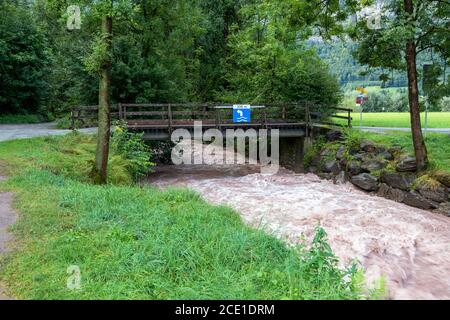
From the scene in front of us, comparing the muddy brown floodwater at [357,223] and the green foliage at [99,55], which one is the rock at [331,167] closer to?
the muddy brown floodwater at [357,223]

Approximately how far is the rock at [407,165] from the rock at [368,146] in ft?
7.41

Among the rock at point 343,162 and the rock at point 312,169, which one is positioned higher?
the rock at point 343,162

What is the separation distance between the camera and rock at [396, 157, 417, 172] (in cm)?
1315

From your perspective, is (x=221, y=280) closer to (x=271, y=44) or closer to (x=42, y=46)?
(x=271, y=44)

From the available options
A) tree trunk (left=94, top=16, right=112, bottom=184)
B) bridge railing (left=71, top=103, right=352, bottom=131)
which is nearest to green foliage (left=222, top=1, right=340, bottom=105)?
bridge railing (left=71, top=103, right=352, bottom=131)

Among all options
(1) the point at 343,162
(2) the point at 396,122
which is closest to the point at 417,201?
(1) the point at 343,162

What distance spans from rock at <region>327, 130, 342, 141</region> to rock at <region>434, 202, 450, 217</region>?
6.89m

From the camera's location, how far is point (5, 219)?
22.7 ft

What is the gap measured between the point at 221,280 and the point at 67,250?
2.16 meters

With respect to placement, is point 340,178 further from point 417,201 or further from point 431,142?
point 417,201

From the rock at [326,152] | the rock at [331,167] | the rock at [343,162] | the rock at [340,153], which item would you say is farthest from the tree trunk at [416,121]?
the rock at [326,152]

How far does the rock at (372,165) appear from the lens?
48.1ft

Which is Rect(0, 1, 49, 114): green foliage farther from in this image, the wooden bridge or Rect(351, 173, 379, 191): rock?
Rect(351, 173, 379, 191): rock
